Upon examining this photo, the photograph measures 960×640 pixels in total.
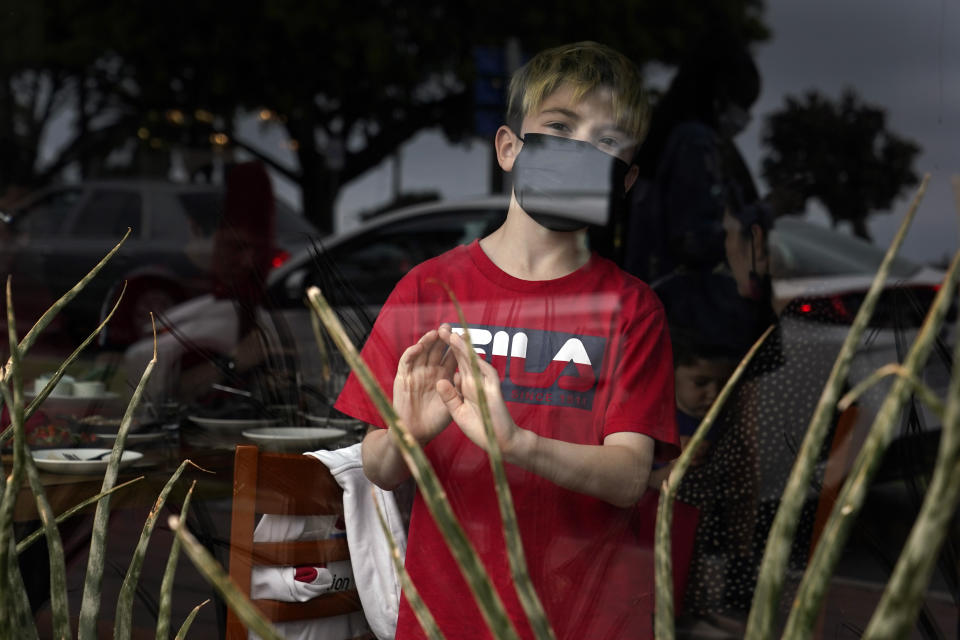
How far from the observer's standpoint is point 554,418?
1278mm

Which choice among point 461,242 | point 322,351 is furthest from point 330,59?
point 461,242

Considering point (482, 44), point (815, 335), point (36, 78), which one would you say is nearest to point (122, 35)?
point (36, 78)

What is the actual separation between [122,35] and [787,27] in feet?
10.4

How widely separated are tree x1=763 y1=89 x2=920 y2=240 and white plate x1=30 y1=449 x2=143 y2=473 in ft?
6.30

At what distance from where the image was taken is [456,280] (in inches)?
54.4

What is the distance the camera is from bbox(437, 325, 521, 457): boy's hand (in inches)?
42.9

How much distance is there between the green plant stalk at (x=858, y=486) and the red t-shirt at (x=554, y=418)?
0.58 meters

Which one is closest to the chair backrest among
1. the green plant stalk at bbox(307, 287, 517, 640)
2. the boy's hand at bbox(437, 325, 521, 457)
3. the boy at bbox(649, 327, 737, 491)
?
the boy's hand at bbox(437, 325, 521, 457)

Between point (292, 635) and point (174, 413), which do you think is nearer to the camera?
point (292, 635)

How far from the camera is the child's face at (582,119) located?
131cm

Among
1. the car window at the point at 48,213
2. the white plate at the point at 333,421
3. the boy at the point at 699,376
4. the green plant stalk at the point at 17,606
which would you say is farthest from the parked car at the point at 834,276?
the car window at the point at 48,213

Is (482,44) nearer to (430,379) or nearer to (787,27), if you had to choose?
(787,27)

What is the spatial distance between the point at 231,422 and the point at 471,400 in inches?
49.1

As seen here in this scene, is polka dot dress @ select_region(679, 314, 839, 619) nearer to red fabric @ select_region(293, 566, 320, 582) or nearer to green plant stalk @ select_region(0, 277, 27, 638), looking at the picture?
red fabric @ select_region(293, 566, 320, 582)
